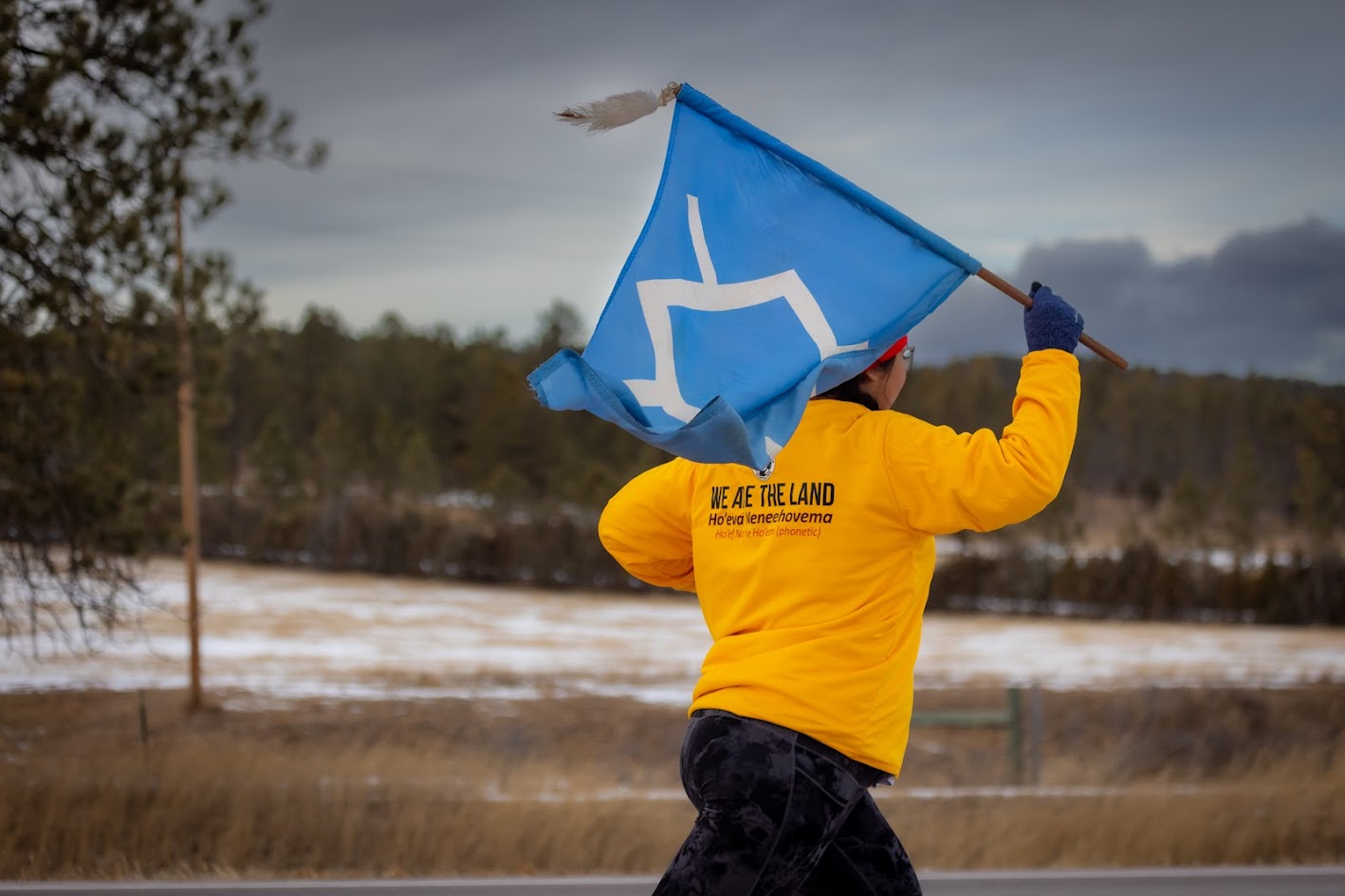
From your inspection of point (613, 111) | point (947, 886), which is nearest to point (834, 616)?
point (613, 111)

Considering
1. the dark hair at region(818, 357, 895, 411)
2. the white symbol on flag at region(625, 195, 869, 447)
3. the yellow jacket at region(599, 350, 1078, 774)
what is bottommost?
the yellow jacket at region(599, 350, 1078, 774)

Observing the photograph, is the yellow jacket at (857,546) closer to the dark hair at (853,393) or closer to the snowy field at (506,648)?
the dark hair at (853,393)

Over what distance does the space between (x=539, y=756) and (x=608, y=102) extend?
1314 cm

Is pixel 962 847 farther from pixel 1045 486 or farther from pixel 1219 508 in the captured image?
pixel 1219 508

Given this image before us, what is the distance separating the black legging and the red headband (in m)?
0.81

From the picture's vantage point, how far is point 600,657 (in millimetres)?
33719

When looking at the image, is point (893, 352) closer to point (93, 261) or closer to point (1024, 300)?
point (1024, 300)

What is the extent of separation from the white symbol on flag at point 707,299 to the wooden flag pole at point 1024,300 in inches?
12.3

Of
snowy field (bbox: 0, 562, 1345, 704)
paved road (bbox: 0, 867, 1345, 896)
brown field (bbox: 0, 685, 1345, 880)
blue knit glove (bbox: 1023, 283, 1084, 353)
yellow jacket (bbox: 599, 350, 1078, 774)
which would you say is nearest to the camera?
yellow jacket (bbox: 599, 350, 1078, 774)

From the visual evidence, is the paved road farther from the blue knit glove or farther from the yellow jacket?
the blue knit glove

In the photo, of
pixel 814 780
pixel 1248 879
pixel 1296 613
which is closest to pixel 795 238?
pixel 814 780

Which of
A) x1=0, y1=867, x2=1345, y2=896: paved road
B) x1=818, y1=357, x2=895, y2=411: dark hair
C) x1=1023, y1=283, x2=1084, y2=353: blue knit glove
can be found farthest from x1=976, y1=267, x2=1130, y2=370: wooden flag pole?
x1=0, y1=867, x2=1345, y2=896: paved road

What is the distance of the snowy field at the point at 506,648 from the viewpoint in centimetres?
2469

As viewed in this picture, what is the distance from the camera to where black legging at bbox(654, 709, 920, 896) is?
246cm
